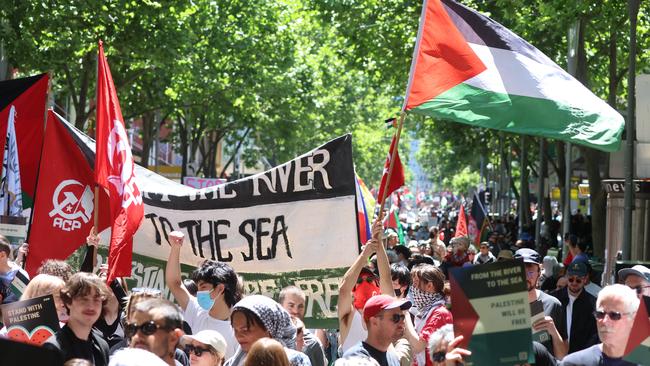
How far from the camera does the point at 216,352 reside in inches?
263

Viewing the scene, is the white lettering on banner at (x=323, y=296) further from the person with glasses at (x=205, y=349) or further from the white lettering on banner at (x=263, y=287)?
the person with glasses at (x=205, y=349)

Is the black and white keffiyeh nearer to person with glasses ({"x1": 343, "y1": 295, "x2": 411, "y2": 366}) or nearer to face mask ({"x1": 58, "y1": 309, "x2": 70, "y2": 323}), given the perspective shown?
person with glasses ({"x1": 343, "y1": 295, "x2": 411, "y2": 366})

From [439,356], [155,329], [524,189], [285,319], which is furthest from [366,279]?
[524,189]

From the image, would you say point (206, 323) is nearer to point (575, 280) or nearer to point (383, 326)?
point (383, 326)

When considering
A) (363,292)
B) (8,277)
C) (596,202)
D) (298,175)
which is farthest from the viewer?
(596,202)

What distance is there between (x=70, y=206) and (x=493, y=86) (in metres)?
3.60

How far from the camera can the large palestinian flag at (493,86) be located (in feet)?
29.2

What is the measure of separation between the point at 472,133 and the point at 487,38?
3225cm

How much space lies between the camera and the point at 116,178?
30.8ft

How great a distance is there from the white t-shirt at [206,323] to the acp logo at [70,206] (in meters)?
2.04

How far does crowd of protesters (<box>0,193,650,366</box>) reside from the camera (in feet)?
18.8

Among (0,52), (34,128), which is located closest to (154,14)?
(0,52)

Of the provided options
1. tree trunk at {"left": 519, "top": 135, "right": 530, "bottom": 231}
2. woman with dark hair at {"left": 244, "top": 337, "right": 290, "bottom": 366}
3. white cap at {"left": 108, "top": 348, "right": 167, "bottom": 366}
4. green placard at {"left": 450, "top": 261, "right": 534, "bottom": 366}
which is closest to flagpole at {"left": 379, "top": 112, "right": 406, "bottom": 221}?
woman with dark hair at {"left": 244, "top": 337, "right": 290, "bottom": 366}

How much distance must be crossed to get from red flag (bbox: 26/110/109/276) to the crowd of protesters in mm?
444
